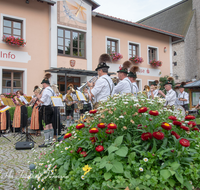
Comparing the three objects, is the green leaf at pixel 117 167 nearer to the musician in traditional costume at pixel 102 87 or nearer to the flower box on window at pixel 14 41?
the musician in traditional costume at pixel 102 87

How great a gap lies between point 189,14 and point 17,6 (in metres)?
18.0

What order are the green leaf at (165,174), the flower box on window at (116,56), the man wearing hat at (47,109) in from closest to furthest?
the green leaf at (165,174)
the man wearing hat at (47,109)
the flower box on window at (116,56)

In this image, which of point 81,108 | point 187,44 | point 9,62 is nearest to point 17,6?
point 9,62

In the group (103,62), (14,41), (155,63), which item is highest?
(14,41)

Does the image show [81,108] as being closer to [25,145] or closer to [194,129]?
[25,145]

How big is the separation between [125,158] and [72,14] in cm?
1289

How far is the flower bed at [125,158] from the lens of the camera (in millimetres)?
2145

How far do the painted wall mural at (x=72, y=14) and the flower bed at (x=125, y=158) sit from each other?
1174 cm

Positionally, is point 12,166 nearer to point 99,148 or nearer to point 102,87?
point 102,87

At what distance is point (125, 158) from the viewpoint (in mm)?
2400

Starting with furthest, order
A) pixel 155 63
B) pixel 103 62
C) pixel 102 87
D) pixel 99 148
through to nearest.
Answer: pixel 155 63 → pixel 103 62 → pixel 102 87 → pixel 99 148

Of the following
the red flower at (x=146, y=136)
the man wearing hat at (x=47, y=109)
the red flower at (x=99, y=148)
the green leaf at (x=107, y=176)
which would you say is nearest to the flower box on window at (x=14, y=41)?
the man wearing hat at (x=47, y=109)

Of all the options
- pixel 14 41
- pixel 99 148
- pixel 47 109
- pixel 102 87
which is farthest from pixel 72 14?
pixel 99 148

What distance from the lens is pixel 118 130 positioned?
2.65 metres
